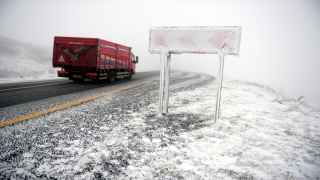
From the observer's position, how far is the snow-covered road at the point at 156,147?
2.00 metres

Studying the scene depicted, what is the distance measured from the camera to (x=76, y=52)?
9.37 m

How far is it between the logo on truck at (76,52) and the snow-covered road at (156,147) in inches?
236

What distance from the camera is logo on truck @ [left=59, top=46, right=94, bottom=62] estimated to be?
367 inches

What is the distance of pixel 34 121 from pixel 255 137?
14.3ft

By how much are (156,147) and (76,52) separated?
874 cm

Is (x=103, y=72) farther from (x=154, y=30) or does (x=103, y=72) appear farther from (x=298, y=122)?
(x=298, y=122)

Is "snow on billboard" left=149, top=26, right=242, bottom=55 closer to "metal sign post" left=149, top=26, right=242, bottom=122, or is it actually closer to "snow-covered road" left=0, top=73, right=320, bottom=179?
"metal sign post" left=149, top=26, right=242, bottom=122

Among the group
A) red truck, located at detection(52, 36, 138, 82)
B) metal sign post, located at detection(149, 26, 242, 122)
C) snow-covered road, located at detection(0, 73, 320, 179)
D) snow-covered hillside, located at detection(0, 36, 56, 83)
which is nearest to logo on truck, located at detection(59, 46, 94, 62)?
red truck, located at detection(52, 36, 138, 82)

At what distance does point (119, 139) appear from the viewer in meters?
2.81

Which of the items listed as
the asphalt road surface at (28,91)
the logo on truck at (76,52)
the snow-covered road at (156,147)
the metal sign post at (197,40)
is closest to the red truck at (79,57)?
the logo on truck at (76,52)

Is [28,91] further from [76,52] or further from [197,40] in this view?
[197,40]

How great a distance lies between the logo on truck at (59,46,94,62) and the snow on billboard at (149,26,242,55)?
6.55 meters

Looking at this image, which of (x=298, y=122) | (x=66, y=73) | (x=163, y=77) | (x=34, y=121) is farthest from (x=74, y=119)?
(x=66, y=73)

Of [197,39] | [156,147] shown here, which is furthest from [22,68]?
[156,147]
